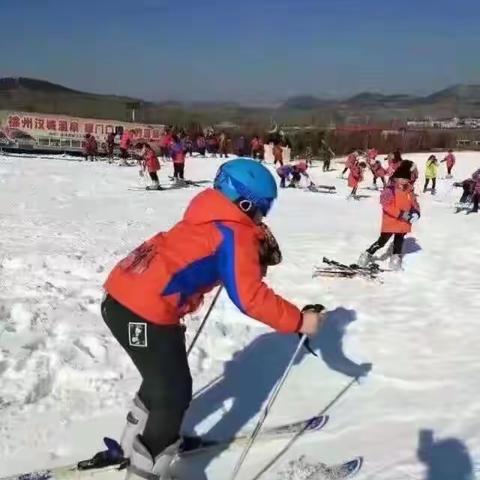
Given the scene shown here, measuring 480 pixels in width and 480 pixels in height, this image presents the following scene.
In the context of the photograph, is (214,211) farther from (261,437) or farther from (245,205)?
(261,437)

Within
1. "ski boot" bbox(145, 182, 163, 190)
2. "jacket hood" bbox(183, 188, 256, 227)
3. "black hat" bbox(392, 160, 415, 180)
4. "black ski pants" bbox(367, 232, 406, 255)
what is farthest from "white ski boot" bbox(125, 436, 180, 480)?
"ski boot" bbox(145, 182, 163, 190)

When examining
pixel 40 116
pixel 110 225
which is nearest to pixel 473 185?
pixel 110 225

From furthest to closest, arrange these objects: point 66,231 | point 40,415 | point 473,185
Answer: point 473,185, point 66,231, point 40,415

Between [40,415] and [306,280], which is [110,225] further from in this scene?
[40,415]

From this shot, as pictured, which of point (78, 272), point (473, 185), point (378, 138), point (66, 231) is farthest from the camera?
point (378, 138)

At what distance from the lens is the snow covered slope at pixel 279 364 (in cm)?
386

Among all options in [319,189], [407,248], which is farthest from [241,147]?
[407,248]

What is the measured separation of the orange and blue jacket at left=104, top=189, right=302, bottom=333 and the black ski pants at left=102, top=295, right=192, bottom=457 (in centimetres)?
5

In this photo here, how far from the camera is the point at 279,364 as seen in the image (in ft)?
17.3

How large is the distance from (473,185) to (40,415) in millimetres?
15212

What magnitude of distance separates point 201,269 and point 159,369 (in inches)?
19.1

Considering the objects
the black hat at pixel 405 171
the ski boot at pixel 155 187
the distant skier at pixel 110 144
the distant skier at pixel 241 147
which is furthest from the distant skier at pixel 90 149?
the black hat at pixel 405 171

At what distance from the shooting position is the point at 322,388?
480 centimetres

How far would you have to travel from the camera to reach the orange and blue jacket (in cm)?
288
